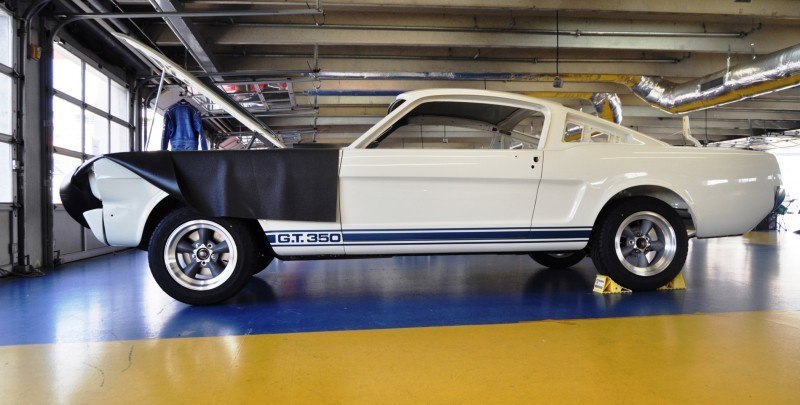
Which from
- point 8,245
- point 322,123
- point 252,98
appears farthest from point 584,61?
point 8,245

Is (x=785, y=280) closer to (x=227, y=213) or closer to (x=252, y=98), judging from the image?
(x=227, y=213)

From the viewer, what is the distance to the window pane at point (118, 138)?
24.7ft

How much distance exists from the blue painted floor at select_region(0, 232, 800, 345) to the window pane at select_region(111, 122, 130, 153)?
3055 millimetres

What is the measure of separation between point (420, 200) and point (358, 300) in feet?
2.90

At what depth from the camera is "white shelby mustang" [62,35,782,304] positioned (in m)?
3.13

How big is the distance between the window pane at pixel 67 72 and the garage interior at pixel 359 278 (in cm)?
3

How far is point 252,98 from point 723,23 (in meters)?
7.89

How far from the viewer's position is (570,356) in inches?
84.4

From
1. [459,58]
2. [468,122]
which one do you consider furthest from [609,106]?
[468,122]

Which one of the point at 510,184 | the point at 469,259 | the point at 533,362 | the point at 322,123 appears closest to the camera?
the point at 533,362

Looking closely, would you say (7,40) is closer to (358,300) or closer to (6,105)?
(6,105)

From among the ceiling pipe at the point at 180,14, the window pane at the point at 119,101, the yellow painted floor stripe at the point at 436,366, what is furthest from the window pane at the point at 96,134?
the yellow painted floor stripe at the point at 436,366

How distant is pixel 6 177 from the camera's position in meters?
5.11

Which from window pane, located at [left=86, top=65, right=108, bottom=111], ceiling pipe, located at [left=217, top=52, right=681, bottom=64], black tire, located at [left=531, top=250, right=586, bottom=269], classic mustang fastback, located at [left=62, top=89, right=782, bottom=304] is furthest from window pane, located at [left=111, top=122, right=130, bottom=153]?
black tire, located at [left=531, top=250, right=586, bottom=269]
